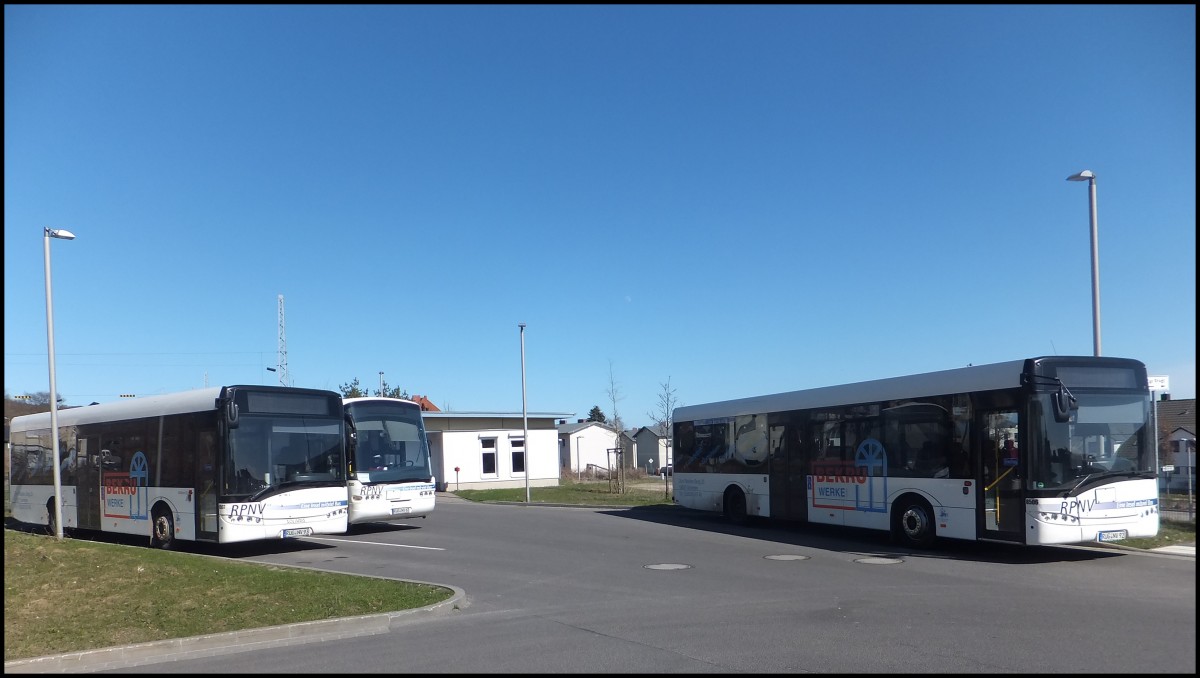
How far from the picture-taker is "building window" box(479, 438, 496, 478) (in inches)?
1740

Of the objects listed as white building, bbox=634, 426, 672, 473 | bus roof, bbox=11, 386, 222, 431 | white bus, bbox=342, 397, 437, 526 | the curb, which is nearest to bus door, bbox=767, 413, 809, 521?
white bus, bbox=342, 397, 437, 526

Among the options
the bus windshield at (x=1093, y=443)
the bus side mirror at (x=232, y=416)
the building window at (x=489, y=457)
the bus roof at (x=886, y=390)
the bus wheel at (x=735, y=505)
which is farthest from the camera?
the building window at (x=489, y=457)

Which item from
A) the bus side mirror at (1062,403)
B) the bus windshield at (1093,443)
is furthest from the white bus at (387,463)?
the bus side mirror at (1062,403)

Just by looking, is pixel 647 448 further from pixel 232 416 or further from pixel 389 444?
pixel 232 416

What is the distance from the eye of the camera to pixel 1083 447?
549 inches

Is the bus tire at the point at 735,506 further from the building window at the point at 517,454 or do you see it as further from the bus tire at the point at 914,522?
the building window at the point at 517,454

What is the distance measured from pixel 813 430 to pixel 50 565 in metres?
14.0

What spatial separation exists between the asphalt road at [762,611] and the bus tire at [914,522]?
30cm

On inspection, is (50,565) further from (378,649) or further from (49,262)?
(49,262)

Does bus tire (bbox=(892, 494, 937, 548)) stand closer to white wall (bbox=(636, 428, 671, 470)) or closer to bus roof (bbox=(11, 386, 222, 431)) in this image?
bus roof (bbox=(11, 386, 222, 431))

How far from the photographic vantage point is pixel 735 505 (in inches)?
869

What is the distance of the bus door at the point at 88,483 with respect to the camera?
20531 mm

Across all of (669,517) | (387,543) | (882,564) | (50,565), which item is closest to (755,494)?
(669,517)

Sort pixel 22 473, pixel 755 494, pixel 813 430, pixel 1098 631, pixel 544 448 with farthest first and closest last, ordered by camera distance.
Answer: pixel 544 448, pixel 22 473, pixel 755 494, pixel 813 430, pixel 1098 631
